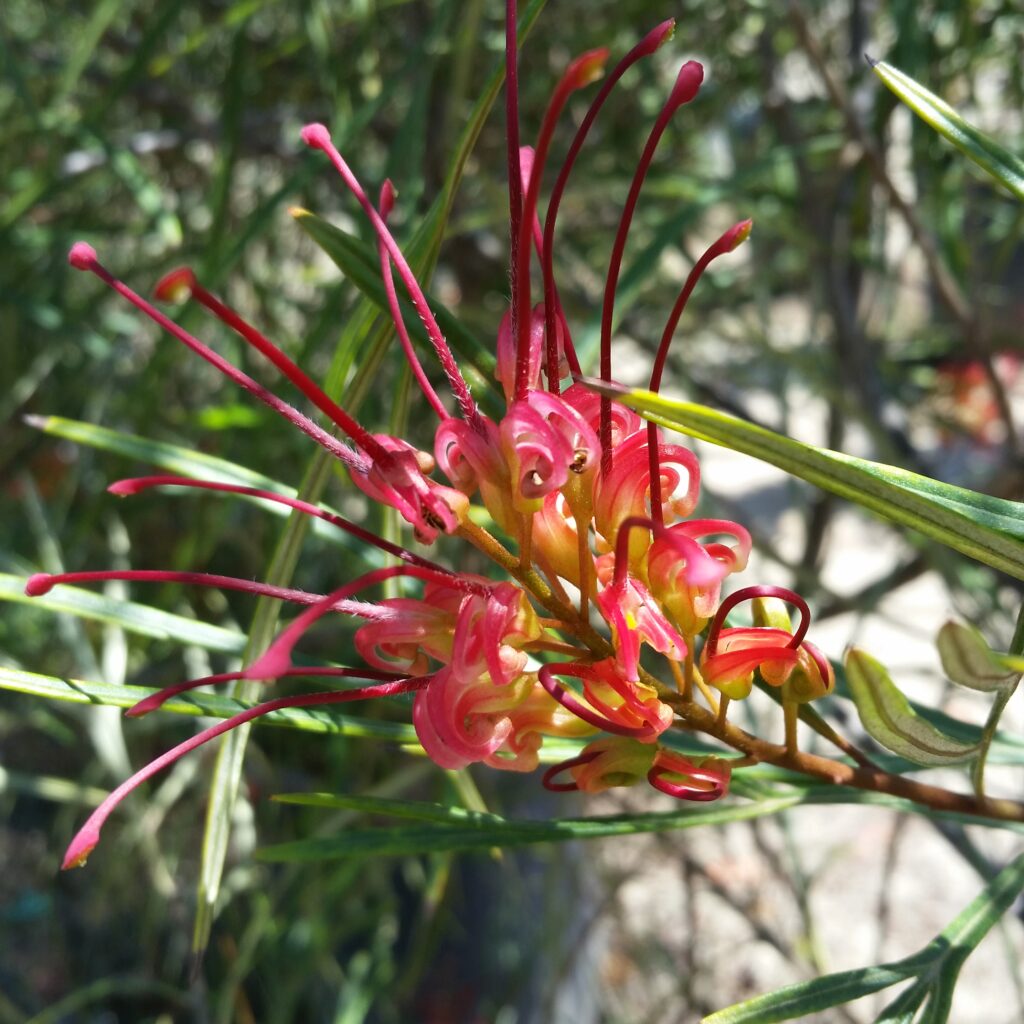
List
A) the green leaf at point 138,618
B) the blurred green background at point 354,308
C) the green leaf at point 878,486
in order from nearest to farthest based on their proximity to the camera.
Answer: the green leaf at point 878,486
the green leaf at point 138,618
the blurred green background at point 354,308

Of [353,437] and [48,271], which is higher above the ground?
[48,271]

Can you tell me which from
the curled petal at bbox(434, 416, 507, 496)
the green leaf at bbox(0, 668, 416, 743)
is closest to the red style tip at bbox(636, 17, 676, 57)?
the curled petal at bbox(434, 416, 507, 496)

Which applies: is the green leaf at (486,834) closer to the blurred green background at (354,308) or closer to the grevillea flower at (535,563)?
the grevillea flower at (535,563)

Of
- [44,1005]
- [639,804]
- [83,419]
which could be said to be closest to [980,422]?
[639,804]

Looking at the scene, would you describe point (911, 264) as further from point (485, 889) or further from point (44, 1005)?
point (44, 1005)

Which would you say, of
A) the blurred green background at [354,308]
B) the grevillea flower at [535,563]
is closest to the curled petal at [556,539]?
the grevillea flower at [535,563]

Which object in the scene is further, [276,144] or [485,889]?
[485,889]

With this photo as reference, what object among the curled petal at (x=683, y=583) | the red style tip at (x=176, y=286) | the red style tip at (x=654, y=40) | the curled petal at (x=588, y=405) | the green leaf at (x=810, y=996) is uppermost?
the red style tip at (x=654, y=40)
